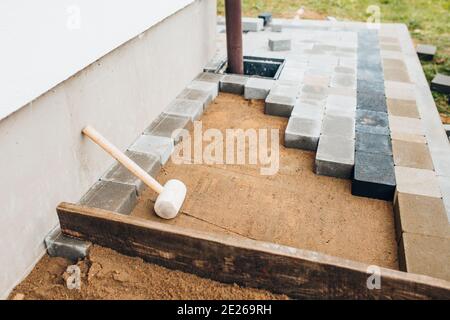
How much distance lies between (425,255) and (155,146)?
2.80 m

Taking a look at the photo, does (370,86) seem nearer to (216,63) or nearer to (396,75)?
(396,75)

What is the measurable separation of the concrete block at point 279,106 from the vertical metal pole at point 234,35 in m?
1.16

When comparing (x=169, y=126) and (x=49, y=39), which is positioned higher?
(x=49, y=39)

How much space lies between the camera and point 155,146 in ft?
13.7

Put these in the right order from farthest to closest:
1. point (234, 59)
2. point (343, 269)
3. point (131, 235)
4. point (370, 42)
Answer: point (370, 42), point (234, 59), point (131, 235), point (343, 269)

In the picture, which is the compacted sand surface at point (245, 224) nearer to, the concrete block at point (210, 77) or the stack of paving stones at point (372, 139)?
the stack of paving stones at point (372, 139)

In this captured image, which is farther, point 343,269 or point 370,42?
point 370,42

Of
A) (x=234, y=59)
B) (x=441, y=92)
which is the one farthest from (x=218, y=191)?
(x=441, y=92)

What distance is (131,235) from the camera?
274 centimetres

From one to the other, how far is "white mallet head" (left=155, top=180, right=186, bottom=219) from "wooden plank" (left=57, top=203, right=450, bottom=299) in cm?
53

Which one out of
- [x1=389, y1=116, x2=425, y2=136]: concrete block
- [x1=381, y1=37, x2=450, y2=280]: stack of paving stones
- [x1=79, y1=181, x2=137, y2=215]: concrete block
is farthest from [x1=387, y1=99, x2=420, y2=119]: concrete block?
[x1=79, y1=181, x2=137, y2=215]: concrete block

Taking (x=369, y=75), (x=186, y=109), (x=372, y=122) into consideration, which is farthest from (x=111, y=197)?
(x=369, y=75)
